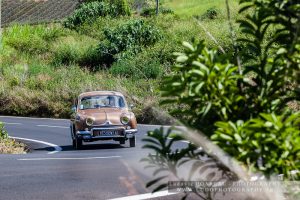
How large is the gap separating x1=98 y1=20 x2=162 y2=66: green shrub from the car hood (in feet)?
91.7

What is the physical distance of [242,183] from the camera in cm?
417

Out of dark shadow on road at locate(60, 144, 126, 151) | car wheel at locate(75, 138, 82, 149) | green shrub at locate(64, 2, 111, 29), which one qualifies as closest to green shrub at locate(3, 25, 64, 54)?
green shrub at locate(64, 2, 111, 29)

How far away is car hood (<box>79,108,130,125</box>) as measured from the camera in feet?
73.7

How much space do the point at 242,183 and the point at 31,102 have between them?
35981 millimetres

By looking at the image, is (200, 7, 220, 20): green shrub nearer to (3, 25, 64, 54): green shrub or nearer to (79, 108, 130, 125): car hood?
(3, 25, 64, 54): green shrub

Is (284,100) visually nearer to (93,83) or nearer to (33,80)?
(93,83)

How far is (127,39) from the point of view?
5228 cm

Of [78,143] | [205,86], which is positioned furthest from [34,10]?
[205,86]

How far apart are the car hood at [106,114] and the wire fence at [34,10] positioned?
55.0 meters

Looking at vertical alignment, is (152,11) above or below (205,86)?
above

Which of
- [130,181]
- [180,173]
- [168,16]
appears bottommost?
[130,181]

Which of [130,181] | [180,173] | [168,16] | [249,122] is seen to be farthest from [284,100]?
[168,16]

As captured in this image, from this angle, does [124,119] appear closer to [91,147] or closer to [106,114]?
[106,114]

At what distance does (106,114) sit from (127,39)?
30.0 m
